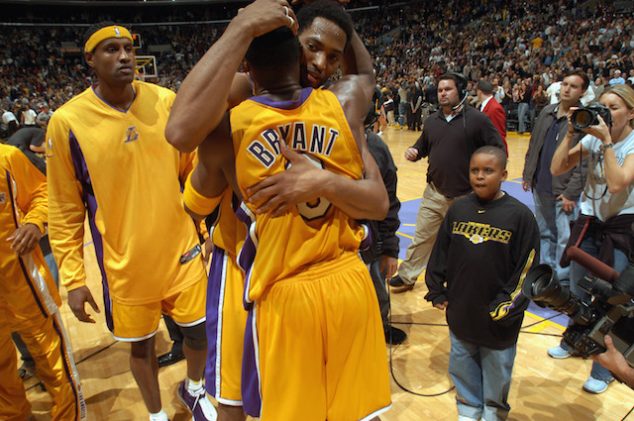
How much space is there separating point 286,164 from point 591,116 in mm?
2195

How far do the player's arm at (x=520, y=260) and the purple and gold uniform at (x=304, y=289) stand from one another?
1.11m

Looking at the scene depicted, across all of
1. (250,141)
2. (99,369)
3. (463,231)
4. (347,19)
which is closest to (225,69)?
(250,141)

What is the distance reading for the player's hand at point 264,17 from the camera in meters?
1.30

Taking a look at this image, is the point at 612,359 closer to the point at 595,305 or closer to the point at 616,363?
the point at 616,363

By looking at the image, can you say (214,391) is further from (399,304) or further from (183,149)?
(399,304)

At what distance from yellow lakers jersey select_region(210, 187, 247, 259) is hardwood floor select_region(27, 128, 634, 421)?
1827 mm

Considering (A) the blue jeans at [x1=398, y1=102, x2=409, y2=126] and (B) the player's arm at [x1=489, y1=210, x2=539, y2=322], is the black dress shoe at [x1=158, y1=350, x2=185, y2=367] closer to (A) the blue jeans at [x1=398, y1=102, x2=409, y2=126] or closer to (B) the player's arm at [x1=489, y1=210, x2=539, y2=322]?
(B) the player's arm at [x1=489, y1=210, x2=539, y2=322]

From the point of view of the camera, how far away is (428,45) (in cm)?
2473

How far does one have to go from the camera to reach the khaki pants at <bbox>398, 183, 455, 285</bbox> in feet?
15.2

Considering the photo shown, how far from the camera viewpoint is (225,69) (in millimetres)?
1307

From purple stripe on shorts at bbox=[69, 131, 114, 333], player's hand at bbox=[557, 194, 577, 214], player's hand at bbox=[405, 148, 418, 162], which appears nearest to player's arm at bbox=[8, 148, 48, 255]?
purple stripe on shorts at bbox=[69, 131, 114, 333]

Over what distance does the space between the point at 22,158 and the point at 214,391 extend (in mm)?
1897

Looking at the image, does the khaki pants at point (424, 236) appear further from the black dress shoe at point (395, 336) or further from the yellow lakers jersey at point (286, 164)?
the yellow lakers jersey at point (286, 164)

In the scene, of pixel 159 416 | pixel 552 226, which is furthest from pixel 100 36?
pixel 552 226
